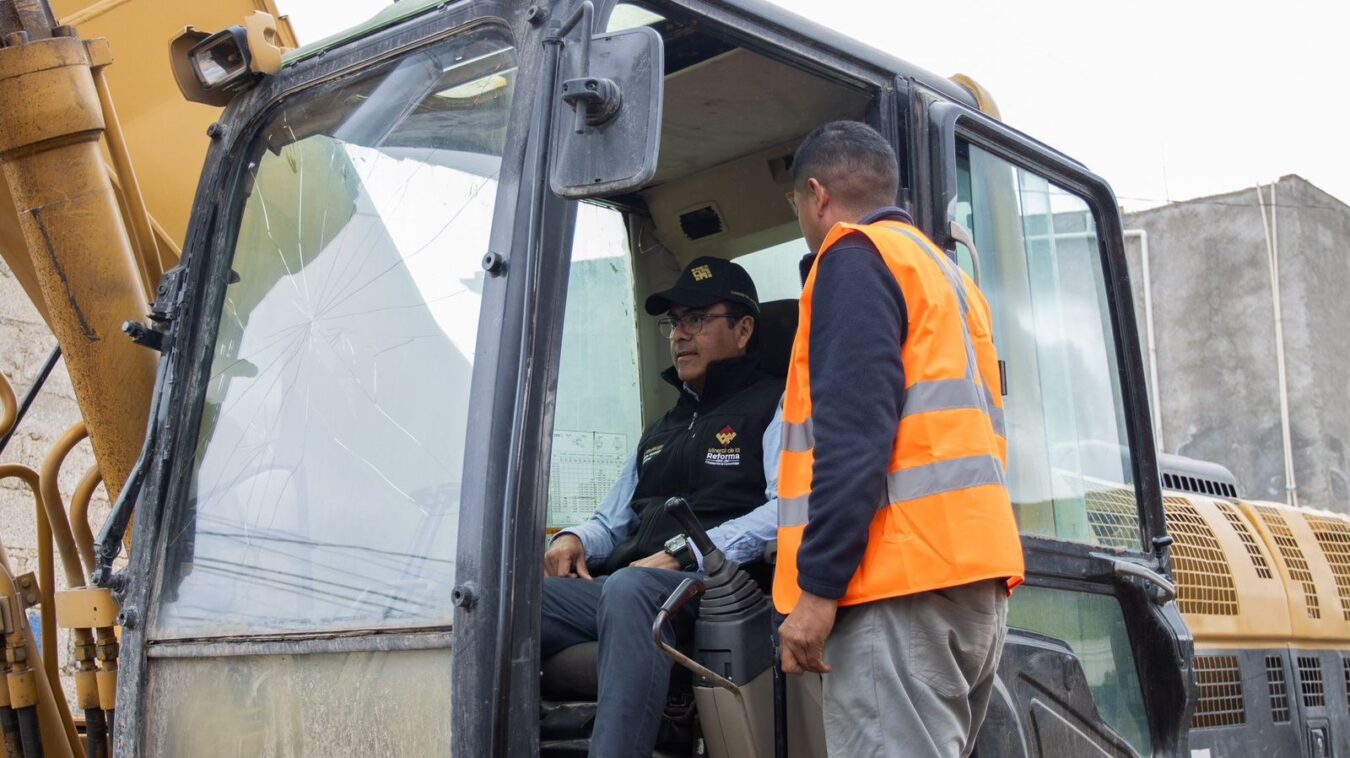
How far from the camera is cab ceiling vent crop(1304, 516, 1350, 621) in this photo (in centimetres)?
442

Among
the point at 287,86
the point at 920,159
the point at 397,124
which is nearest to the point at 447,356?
the point at 397,124

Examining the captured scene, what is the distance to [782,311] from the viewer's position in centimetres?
382

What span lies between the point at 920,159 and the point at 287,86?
1.29m

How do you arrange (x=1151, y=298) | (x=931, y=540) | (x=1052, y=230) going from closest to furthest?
(x=931, y=540) → (x=1052, y=230) → (x=1151, y=298)

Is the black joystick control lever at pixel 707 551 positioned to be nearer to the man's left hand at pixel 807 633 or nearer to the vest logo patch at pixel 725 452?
the man's left hand at pixel 807 633

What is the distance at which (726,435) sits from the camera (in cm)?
338

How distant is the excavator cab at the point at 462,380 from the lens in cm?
226

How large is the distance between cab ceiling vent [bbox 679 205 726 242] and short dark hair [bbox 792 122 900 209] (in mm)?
1454

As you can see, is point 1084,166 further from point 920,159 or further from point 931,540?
point 931,540

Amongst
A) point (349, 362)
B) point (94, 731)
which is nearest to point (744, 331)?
point (349, 362)

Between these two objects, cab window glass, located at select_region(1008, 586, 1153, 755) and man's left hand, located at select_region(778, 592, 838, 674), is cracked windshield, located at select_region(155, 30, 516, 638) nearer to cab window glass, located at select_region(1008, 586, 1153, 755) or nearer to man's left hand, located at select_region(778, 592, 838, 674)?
man's left hand, located at select_region(778, 592, 838, 674)

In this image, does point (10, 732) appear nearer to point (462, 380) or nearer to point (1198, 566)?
point (462, 380)

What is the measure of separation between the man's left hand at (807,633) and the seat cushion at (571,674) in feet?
2.02

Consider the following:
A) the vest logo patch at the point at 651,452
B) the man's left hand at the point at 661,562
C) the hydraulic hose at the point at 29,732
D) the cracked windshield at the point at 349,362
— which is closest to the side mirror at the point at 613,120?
the cracked windshield at the point at 349,362
